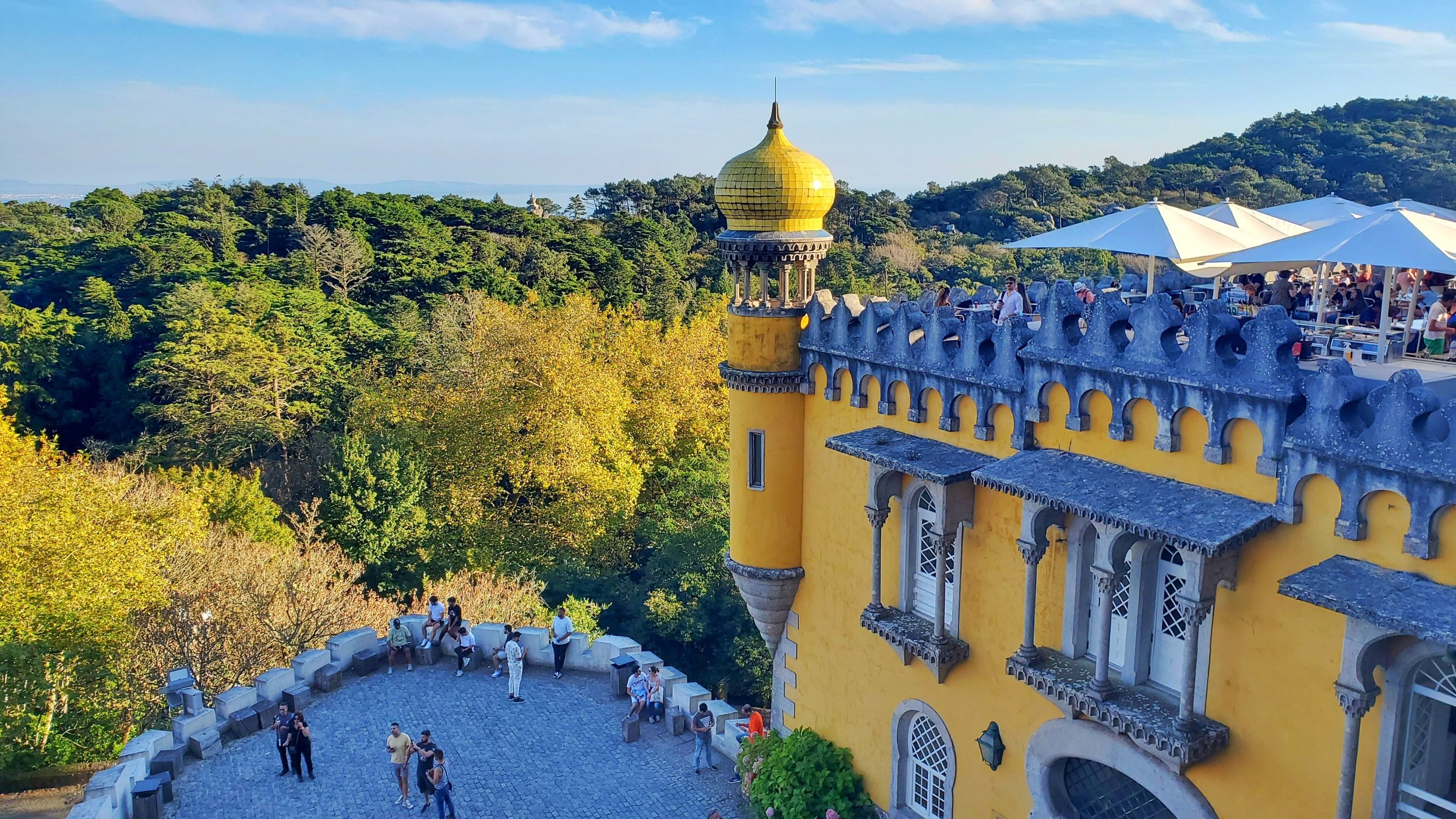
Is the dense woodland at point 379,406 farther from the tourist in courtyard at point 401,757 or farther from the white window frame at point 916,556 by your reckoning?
the white window frame at point 916,556

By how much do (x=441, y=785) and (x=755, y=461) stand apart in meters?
6.36

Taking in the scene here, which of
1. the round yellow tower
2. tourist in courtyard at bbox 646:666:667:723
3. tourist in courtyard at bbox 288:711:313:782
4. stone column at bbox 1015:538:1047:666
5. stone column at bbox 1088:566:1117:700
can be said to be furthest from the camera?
tourist in courtyard at bbox 646:666:667:723

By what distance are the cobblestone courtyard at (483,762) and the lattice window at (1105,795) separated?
225 inches

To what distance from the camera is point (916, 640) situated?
1261 cm

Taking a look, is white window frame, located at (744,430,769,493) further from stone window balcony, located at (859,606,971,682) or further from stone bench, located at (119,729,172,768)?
stone bench, located at (119,729,172,768)

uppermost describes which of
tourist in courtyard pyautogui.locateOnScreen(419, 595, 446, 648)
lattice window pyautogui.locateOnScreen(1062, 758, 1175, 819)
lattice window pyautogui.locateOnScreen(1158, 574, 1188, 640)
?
lattice window pyautogui.locateOnScreen(1158, 574, 1188, 640)

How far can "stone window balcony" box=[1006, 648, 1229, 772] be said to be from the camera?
31.1 feet

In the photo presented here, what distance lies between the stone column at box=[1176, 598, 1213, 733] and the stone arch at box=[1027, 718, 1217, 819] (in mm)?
814

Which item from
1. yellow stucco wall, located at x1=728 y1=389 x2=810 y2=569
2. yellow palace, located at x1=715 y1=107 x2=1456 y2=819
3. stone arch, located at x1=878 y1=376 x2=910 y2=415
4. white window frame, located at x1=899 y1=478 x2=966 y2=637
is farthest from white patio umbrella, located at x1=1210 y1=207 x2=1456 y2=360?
yellow stucco wall, located at x1=728 y1=389 x2=810 y2=569

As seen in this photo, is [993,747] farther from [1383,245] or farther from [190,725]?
[190,725]

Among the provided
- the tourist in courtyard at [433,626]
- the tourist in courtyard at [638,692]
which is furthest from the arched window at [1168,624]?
the tourist in courtyard at [433,626]

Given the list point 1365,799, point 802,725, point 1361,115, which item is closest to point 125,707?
point 802,725

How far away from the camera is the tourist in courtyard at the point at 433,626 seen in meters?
20.0

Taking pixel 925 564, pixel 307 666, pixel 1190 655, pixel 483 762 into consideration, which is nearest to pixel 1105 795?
pixel 1190 655
